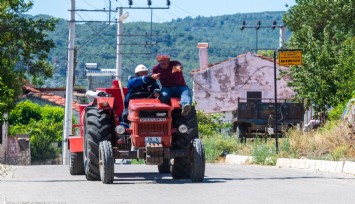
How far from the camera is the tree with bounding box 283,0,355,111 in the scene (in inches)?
1780

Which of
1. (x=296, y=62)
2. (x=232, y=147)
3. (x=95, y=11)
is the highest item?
(x=95, y=11)

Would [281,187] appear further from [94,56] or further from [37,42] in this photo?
[94,56]

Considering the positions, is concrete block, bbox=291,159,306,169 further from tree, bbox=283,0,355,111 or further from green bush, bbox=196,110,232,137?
green bush, bbox=196,110,232,137

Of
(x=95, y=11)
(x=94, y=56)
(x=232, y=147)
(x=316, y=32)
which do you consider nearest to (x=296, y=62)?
(x=232, y=147)

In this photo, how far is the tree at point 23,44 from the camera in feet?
134

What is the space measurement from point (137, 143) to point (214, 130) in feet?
144

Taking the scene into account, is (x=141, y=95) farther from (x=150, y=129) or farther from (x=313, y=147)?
(x=313, y=147)

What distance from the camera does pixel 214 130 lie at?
62688mm

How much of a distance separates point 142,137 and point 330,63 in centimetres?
2998

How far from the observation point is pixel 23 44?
1649 inches

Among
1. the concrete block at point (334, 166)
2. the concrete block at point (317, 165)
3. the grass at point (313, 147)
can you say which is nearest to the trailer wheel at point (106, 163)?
the concrete block at point (334, 166)

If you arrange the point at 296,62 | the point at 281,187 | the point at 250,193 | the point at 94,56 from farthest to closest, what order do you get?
the point at 94,56, the point at 296,62, the point at 281,187, the point at 250,193

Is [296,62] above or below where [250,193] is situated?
above

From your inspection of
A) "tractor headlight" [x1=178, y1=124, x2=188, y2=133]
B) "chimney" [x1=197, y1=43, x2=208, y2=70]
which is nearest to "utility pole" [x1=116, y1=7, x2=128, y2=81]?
"chimney" [x1=197, y1=43, x2=208, y2=70]
